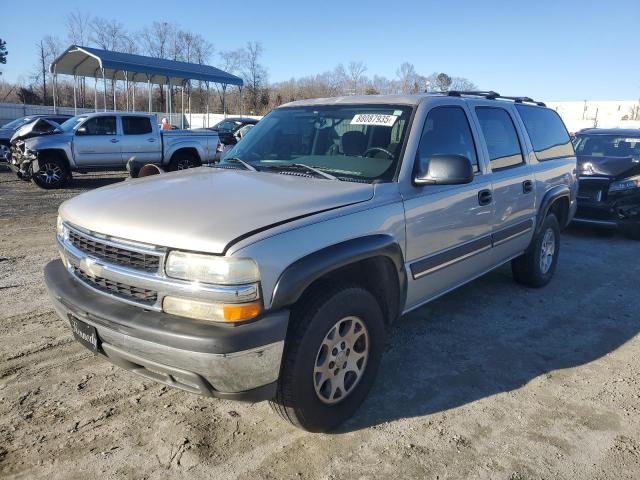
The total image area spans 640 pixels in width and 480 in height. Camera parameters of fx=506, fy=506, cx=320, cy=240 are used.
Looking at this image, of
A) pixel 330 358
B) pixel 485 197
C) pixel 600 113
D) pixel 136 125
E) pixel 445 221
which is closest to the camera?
pixel 330 358

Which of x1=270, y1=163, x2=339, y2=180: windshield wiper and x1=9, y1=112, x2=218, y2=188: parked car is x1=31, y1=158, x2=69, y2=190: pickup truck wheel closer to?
x1=9, y1=112, x2=218, y2=188: parked car

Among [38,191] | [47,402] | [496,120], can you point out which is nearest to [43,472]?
[47,402]

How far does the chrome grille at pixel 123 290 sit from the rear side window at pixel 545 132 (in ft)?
13.3

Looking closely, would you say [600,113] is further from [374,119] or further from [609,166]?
[374,119]

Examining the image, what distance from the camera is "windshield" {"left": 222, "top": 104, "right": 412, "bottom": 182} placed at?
3.40m

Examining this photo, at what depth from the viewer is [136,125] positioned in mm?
13422

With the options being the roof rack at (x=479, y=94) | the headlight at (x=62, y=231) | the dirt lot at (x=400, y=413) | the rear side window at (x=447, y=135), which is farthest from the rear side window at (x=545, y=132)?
the headlight at (x=62, y=231)

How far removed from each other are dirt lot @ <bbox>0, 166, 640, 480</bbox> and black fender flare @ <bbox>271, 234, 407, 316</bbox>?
905 millimetres

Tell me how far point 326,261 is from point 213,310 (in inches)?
24.0

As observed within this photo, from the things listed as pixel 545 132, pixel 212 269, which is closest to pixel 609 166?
pixel 545 132

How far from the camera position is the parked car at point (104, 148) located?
40.1 feet

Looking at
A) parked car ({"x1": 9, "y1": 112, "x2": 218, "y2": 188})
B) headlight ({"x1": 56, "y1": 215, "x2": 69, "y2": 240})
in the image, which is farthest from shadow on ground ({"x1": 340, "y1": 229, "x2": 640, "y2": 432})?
parked car ({"x1": 9, "y1": 112, "x2": 218, "y2": 188})

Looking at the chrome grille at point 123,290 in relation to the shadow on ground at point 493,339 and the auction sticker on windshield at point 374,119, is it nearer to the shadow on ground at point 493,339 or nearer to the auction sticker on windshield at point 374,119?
the shadow on ground at point 493,339

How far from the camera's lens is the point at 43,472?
2521 mm
